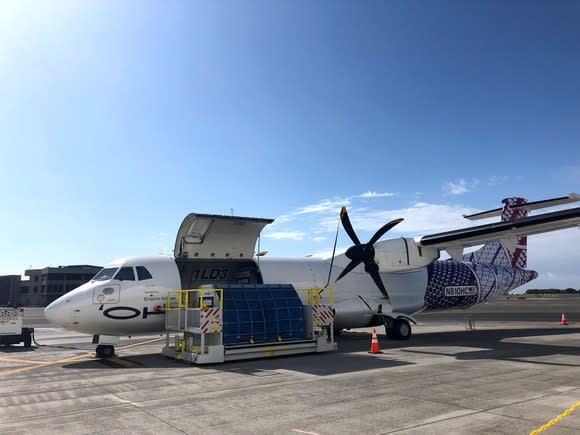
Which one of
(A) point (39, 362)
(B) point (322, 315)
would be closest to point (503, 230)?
(B) point (322, 315)

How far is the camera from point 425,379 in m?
9.30

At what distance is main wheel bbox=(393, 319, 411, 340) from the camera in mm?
18156

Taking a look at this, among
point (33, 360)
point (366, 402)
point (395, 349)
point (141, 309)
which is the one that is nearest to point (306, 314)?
point (395, 349)

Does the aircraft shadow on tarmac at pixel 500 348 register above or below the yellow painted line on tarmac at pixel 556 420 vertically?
below

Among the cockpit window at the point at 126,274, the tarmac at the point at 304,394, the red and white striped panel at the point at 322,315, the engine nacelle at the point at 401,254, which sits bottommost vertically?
the tarmac at the point at 304,394

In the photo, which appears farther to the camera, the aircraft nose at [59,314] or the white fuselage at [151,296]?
the white fuselage at [151,296]

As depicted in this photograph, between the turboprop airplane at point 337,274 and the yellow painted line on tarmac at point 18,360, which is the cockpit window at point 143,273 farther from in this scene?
the yellow painted line on tarmac at point 18,360

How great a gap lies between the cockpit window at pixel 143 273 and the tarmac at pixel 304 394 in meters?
2.52

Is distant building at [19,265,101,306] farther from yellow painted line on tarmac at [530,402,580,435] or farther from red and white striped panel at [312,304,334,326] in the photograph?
yellow painted line on tarmac at [530,402,580,435]

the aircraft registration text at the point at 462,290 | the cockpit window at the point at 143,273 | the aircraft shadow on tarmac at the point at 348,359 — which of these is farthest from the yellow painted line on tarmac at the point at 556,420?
the aircraft registration text at the point at 462,290

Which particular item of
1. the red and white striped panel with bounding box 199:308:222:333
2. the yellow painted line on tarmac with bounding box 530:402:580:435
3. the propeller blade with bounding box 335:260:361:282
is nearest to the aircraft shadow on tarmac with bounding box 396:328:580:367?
the propeller blade with bounding box 335:260:361:282

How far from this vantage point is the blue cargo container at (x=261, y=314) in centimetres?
1298

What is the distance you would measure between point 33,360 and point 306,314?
28.6 feet

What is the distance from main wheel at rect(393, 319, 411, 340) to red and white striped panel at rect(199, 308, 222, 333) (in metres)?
8.77
